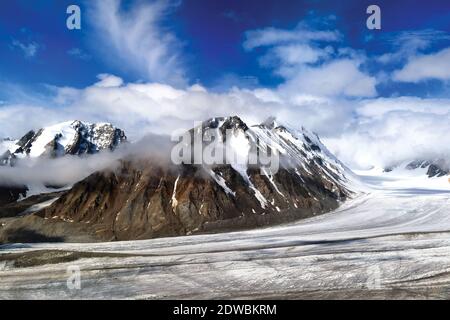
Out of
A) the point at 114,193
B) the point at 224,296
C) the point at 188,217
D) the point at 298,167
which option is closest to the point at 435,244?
the point at 224,296

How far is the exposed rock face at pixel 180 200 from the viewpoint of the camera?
107625 millimetres

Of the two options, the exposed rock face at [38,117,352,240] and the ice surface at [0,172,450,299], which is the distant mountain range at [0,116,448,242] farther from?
the ice surface at [0,172,450,299]

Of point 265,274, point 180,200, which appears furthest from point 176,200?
point 265,274

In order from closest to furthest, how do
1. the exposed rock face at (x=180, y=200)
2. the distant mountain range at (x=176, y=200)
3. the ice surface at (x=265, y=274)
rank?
the ice surface at (x=265, y=274) < the exposed rock face at (x=180, y=200) < the distant mountain range at (x=176, y=200)

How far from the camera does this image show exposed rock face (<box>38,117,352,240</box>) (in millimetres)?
107625

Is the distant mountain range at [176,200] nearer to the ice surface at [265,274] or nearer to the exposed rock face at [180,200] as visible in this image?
the exposed rock face at [180,200]

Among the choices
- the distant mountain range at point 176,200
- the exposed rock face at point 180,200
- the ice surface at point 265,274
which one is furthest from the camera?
the distant mountain range at point 176,200

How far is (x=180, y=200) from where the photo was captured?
370ft

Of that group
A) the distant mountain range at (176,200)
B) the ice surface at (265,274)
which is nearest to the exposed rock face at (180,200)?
the distant mountain range at (176,200)

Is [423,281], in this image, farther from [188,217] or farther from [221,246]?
[188,217]

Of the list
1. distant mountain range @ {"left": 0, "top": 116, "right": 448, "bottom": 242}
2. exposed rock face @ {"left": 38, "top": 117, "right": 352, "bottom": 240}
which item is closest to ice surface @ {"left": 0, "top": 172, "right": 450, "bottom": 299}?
exposed rock face @ {"left": 38, "top": 117, "right": 352, "bottom": 240}

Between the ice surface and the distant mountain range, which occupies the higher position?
the distant mountain range

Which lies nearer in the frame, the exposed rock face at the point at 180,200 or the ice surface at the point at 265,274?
the ice surface at the point at 265,274

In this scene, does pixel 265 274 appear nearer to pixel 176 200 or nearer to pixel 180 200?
pixel 180 200
